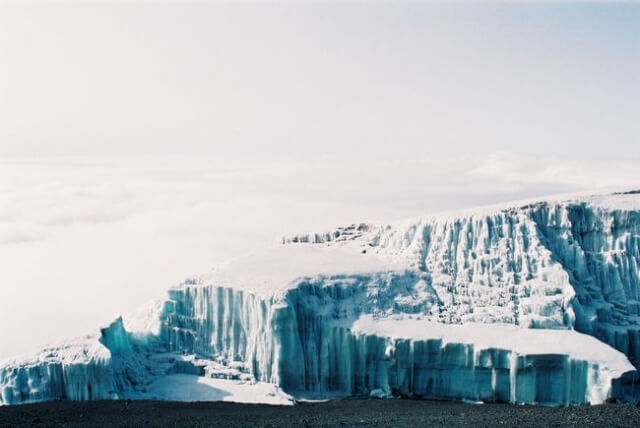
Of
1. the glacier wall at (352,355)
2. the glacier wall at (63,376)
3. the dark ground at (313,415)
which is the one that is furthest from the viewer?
the glacier wall at (352,355)

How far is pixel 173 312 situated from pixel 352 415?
61.5 ft

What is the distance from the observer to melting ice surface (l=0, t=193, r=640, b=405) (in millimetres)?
52500

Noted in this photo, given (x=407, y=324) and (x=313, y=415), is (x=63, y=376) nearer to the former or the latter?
(x=313, y=415)

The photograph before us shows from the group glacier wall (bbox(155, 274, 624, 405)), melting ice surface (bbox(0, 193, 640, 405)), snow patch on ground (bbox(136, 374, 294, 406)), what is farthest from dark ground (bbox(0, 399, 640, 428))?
melting ice surface (bbox(0, 193, 640, 405))

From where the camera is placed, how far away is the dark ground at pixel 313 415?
43.6 metres

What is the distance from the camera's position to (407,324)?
56.5m

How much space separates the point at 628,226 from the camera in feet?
203

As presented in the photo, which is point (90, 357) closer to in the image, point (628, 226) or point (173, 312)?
point (173, 312)

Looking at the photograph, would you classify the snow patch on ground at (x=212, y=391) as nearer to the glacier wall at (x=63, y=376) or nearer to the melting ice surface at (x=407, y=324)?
the melting ice surface at (x=407, y=324)

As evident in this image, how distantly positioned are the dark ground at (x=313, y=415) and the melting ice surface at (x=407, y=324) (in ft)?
9.69

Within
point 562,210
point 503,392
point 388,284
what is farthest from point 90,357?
point 562,210

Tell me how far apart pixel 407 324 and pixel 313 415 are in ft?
39.8

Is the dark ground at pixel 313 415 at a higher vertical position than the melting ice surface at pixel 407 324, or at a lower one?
lower

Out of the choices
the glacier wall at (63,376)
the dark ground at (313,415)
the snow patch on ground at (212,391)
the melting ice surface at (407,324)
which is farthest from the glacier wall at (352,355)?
the glacier wall at (63,376)
